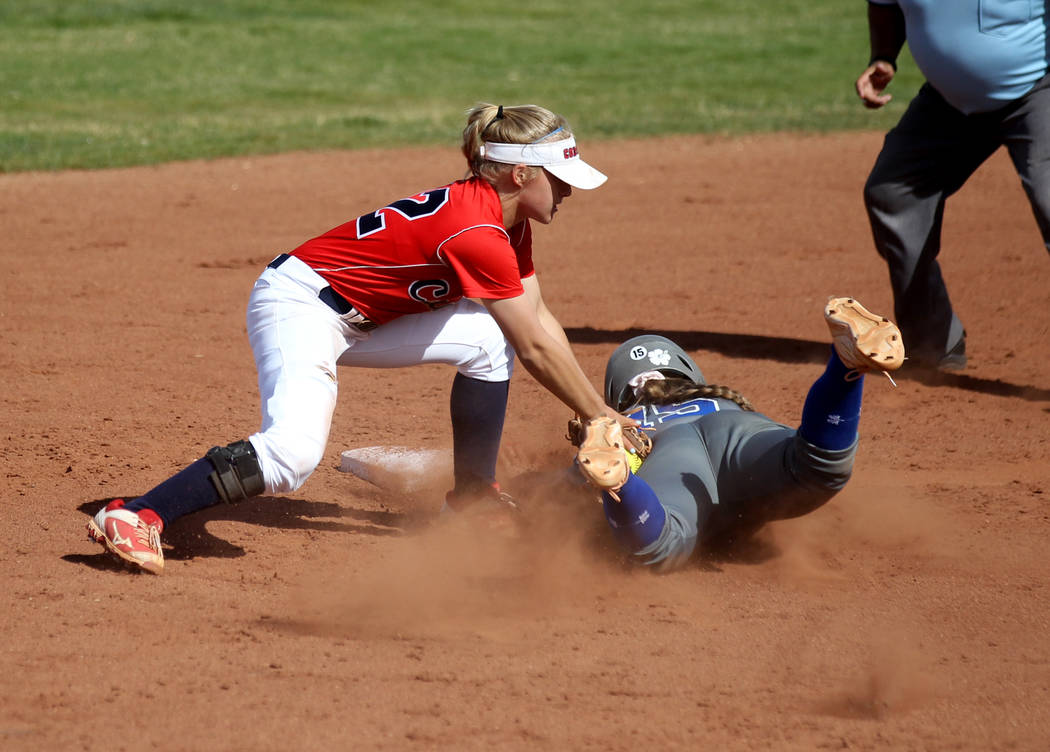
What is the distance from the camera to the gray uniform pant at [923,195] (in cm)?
558

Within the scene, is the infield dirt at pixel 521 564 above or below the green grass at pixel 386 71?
above

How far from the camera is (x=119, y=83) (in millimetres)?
13453

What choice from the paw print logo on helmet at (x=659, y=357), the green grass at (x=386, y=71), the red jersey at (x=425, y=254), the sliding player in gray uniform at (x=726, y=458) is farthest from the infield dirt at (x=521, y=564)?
the green grass at (x=386, y=71)

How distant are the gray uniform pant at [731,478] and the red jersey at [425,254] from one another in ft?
2.36

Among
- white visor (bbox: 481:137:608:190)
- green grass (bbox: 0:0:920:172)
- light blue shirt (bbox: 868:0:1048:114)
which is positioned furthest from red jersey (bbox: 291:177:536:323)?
green grass (bbox: 0:0:920:172)

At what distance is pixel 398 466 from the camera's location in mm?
4648

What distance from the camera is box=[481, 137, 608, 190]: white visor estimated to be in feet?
12.0

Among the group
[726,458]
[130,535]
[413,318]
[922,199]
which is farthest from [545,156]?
[922,199]

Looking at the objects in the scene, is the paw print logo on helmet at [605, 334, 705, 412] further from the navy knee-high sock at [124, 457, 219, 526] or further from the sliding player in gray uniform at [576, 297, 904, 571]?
the navy knee-high sock at [124, 457, 219, 526]

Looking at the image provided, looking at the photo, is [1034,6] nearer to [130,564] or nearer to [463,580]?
[463,580]

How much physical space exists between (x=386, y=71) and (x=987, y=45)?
1050 cm

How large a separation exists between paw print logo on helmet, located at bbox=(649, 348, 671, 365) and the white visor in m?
0.81

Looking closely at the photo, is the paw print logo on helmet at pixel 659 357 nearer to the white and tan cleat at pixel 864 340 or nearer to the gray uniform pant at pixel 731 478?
the gray uniform pant at pixel 731 478

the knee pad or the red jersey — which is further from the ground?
the red jersey
